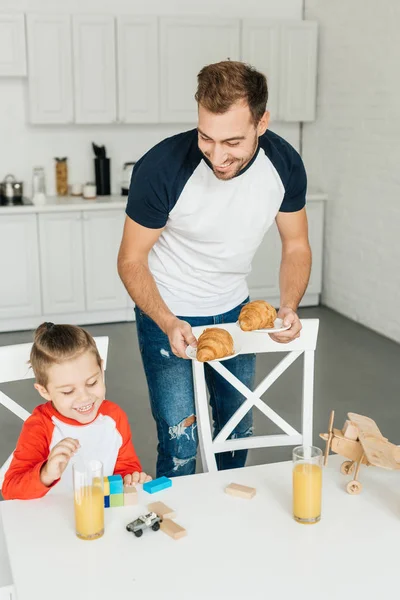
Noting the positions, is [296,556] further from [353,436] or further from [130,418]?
[130,418]

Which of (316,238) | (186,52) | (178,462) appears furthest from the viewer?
(316,238)

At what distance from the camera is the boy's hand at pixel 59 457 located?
1.42 metres

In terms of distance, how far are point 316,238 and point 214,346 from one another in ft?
12.9

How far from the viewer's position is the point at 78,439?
164 centimetres

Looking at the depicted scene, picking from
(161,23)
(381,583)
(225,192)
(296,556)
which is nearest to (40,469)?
(296,556)

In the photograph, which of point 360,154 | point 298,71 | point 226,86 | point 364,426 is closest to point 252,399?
point 364,426

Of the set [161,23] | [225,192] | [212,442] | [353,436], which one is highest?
[161,23]

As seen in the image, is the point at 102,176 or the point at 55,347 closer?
the point at 55,347

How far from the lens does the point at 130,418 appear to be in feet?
11.6

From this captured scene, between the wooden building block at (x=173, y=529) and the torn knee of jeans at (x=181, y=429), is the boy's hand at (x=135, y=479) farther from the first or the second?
the torn knee of jeans at (x=181, y=429)

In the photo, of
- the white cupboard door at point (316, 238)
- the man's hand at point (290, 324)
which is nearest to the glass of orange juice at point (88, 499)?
the man's hand at point (290, 324)

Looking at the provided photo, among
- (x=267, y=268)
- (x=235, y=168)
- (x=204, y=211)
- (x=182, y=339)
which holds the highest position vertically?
(x=235, y=168)

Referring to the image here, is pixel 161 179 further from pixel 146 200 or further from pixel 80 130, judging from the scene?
pixel 80 130

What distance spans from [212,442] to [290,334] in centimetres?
32
